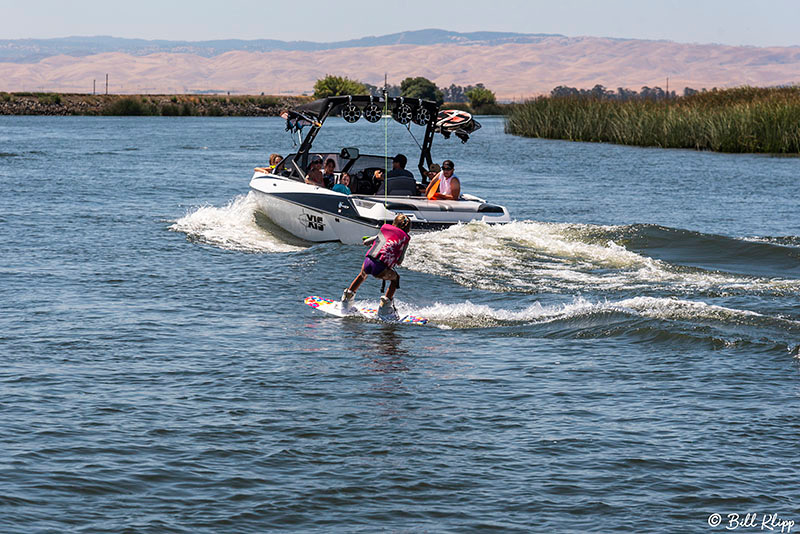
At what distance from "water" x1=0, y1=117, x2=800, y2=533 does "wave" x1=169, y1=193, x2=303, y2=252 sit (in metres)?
0.13

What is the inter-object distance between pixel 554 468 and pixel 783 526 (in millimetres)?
1783

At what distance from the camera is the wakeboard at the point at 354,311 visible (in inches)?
522

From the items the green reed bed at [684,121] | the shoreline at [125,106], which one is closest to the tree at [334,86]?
the shoreline at [125,106]

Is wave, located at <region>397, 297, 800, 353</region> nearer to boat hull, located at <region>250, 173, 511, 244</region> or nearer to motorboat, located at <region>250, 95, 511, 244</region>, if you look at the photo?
boat hull, located at <region>250, 173, 511, 244</region>

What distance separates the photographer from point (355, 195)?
18.9m

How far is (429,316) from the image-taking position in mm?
13430

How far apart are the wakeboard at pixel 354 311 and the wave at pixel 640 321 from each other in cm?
26

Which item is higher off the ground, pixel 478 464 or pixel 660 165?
pixel 660 165

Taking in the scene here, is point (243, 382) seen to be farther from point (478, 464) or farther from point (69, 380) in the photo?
point (478, 464)

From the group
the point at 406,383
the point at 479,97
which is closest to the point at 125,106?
the point at 479,97

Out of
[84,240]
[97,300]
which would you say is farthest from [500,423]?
[84,240]

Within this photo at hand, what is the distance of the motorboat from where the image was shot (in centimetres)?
1778

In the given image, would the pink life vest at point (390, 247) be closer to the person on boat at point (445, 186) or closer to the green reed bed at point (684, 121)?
the person on boat at point (445, 186)

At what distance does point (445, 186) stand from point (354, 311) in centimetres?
572
